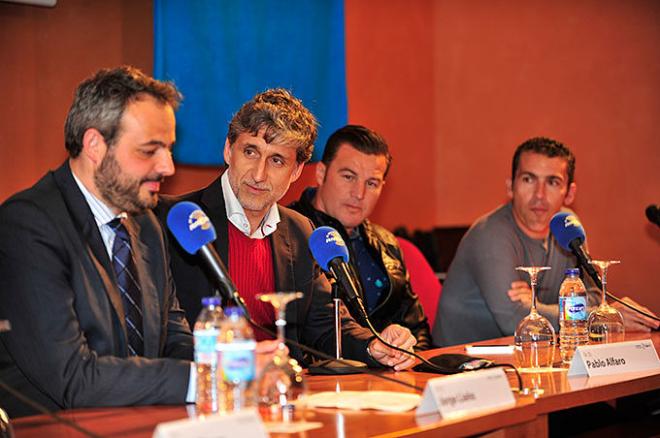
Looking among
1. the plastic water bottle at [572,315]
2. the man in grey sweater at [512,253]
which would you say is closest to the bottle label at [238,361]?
the plastic water bottle at [572,315]

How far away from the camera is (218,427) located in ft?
5.74

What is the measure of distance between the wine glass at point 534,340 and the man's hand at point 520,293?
109 cm

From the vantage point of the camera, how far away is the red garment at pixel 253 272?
10.7 feet

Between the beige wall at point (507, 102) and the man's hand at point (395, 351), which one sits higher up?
the beige wall at point (507, 102)

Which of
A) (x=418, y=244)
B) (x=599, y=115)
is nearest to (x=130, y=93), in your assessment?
(x=418, y=244)

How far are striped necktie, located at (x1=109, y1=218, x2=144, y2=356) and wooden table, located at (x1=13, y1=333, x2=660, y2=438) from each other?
302 millimetres

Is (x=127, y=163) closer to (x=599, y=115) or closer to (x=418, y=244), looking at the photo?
(x=418, y=244)

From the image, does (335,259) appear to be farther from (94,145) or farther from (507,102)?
(507,102)

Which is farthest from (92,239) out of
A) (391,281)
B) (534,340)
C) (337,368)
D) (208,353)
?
(391,281)

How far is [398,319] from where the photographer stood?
427 cm

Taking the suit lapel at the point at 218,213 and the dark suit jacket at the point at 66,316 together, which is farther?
the suit lapel at the point at 218,213

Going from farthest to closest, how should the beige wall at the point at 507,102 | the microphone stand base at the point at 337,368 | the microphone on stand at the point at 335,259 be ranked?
1. the beige wall at the point at 507,102
2. the microphone stand base at the point at 337,368
3. the microphone on stand at the point at 335,259

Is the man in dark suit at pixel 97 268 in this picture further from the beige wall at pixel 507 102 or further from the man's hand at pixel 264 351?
the beige wall at pixel 507 102

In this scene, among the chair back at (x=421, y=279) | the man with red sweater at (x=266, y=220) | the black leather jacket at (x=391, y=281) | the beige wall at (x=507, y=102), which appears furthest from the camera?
the beige wall at (x=507, y=102)
